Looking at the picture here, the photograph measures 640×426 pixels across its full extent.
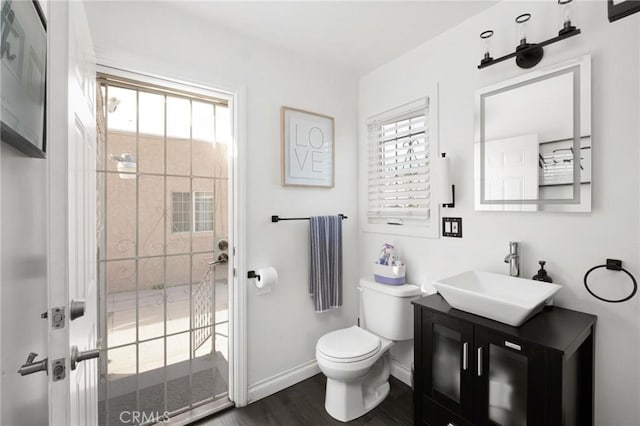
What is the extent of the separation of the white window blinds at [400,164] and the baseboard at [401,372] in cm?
114

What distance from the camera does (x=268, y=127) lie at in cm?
210

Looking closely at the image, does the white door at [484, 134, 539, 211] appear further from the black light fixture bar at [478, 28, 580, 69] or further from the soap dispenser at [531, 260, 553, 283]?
the black light fixture bar at [478, 28, 580, 69]

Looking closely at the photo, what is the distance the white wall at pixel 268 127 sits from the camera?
64.4 inches

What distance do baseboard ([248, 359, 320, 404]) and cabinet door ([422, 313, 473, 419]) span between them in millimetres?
1013

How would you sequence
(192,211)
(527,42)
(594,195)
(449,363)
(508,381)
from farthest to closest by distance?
(192,211) < (527,42) < (449,363) < (594,195) < (508,381)

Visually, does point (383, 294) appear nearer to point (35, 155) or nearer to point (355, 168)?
point (355, 168)

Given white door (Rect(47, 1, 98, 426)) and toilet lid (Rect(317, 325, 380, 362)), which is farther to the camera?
toilet lid (Rect(317, 325, 380, 362))

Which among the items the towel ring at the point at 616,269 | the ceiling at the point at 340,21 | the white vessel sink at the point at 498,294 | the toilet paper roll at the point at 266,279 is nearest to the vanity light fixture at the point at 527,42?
the ceiling at the point at 340,21

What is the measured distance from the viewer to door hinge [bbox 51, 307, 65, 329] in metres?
0.72

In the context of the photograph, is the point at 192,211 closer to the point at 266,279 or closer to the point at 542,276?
the point at 266,279

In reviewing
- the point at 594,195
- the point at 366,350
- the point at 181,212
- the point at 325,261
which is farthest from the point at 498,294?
the point at 181,212

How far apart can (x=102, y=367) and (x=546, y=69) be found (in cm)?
303

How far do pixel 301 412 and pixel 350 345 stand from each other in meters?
0.55

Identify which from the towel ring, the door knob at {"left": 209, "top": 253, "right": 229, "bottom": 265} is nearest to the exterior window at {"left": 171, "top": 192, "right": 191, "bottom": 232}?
the door knob at {"left": 209, "top": 253, "right": 229, "bottom": 265}
